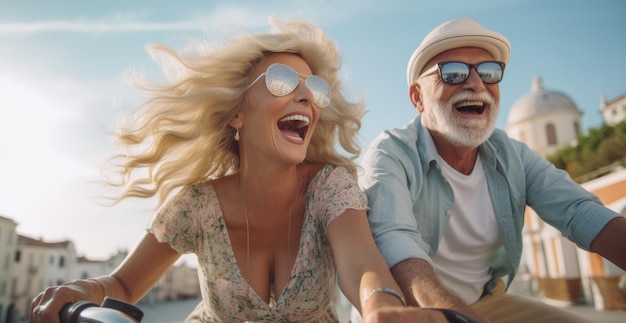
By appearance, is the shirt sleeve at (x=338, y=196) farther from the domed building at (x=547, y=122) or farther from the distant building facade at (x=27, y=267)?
the domed building at (x=547, y=122)

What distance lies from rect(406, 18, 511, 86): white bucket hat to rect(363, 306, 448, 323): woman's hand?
1.79m

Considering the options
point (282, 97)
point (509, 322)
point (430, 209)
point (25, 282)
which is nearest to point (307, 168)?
point (282, 97)

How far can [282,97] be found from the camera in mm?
2350

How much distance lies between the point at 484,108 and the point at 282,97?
114cm

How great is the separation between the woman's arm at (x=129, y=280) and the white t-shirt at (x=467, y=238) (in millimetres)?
1464

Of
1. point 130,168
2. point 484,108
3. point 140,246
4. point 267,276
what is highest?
point 484,108

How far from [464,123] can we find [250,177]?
1.19 m

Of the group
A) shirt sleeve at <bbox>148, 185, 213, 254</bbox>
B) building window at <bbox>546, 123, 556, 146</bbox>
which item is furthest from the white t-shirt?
building window at <bbox>546, 123, 556, 146</bbox>

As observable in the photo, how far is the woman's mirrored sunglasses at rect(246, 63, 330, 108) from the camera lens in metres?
2.36

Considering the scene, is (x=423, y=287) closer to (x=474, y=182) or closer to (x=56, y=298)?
(x=474, y=182)

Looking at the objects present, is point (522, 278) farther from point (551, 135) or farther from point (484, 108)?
point (484, 108)

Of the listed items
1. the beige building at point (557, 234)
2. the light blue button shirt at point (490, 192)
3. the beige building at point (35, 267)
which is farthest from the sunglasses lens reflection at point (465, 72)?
the beige building at point (35, 267)

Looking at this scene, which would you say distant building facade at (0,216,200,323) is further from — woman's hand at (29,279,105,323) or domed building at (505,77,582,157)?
woman's hand at (29,279,105,323)

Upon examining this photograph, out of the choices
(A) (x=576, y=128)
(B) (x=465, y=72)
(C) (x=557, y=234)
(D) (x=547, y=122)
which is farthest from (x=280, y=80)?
(A) (x=576, y=128)
